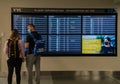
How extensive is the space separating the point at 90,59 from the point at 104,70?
69 centimetres

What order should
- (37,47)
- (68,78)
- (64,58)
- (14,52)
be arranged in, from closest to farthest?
(14,52) < (37,47) < (68,78) < (64,58)

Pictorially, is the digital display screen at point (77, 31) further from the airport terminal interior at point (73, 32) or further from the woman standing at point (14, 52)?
the woman standing at point (14, 52)

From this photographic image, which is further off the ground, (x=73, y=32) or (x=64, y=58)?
(x=73, y=32)

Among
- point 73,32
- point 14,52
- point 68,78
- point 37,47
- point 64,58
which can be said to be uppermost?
point 73,32

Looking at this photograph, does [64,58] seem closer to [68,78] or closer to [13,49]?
[68,78]

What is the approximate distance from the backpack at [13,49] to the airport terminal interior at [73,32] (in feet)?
12.3

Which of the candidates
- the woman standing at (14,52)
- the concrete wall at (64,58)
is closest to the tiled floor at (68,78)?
the concrete wall at (64,58)

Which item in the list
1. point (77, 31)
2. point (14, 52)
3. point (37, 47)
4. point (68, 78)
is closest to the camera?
point (14, 52)

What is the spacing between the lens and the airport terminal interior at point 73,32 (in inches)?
526

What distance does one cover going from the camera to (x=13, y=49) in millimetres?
9570

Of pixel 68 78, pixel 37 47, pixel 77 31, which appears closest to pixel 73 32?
pixel 77 31

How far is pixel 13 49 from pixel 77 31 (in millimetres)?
4510

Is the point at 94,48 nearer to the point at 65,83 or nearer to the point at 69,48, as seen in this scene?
the point at 69,48

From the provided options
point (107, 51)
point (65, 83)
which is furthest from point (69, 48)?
point (65, 83)
